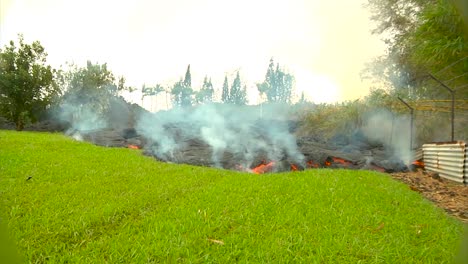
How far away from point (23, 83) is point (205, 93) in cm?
5011

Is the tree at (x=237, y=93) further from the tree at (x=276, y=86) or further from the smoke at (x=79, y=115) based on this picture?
the smoke at (x=79, y=115)

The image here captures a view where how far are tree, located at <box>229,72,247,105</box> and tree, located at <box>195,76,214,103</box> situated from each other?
184 inches

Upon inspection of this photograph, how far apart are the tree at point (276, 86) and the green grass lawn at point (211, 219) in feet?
193

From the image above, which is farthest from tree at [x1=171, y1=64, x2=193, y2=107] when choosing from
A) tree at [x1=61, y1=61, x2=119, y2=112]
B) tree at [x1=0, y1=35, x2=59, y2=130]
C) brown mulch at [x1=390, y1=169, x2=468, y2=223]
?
brown mulch at [x1=390, y1=169, x2=468, y2=223]

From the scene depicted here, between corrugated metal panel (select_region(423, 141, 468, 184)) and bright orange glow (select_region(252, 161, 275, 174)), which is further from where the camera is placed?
bright orange glow (select_region(252, 161, 275, 174))

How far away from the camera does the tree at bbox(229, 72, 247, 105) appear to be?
71.6 m

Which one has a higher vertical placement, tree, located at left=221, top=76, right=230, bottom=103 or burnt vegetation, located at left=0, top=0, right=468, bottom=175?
tree, located at left=221, top=76, right=230, bottom=103

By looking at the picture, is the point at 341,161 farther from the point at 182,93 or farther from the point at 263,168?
the point at 182,93

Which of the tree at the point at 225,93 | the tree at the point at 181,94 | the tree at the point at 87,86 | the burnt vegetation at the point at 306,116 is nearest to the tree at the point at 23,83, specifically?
the burnt vegetation at the point at 306,116

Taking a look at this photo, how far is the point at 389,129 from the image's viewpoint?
24422mm

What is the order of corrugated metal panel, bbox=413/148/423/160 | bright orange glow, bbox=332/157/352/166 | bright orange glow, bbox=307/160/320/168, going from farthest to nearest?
corrugated metal panel, bbox=413/148/423/160
bright orange glow, bbox=332/157/352/166
bright orange glow, bbox=307/160/320/168

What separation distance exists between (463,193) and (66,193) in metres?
10.5

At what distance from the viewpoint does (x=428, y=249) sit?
16.3 feet

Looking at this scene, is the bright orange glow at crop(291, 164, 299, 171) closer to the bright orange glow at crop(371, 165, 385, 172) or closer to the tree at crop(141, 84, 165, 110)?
the bright orange glow at crop(371, 165, 385, 172)
